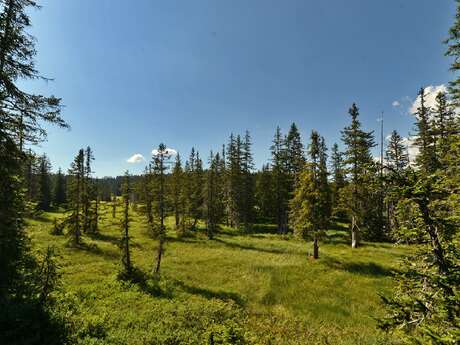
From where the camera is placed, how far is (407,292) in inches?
215

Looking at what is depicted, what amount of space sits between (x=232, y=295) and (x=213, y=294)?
151cm

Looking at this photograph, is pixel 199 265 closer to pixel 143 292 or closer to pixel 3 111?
pixel 143 292

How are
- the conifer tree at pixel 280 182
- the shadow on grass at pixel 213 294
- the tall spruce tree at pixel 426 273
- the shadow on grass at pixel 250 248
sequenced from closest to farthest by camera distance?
the tall spruce tree at pixel 426 273, the shadow on grass at pixel 213 294, the shadow on grass at pixel 250 248, the conifer tree at pixel 280 182

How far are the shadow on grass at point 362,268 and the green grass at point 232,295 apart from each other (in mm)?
86

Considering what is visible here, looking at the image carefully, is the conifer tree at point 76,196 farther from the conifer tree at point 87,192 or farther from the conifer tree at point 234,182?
the conifer tree at point 234,182

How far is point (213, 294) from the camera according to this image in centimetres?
2006

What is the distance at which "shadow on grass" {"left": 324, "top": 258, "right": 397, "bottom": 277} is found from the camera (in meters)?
23.1

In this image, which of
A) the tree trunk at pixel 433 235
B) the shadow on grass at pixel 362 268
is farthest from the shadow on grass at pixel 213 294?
the tree trunk at pixel 433 235

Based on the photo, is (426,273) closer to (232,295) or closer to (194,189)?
(232,295)

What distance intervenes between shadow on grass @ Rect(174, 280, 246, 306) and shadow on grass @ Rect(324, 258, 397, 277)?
11088 mm

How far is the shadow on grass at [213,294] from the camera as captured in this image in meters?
19.2

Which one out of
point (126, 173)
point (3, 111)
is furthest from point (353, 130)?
point (3, 111)

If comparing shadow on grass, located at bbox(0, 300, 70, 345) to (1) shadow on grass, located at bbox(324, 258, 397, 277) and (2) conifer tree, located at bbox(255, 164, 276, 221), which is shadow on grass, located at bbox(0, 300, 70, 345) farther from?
(2) conifer tree, located at bbox(255, 164, 276, 221)

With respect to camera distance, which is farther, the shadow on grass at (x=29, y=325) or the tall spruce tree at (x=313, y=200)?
the tall spruce tree at (x=313, y=200)
